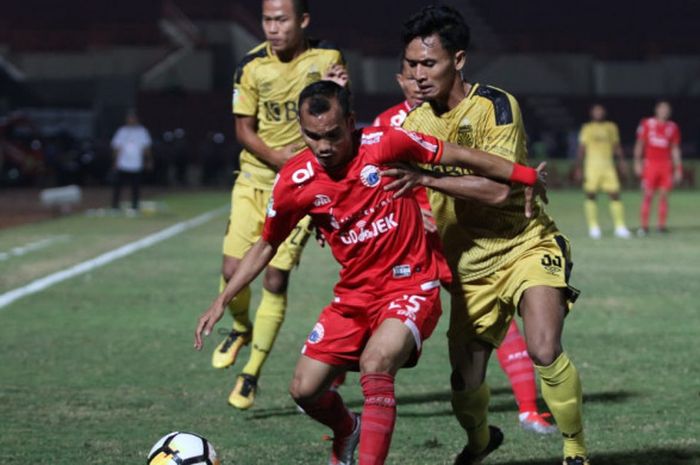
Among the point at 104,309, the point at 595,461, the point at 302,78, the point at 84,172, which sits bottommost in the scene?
the point at 84,172

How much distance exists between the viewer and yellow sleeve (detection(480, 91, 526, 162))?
20.0 feet

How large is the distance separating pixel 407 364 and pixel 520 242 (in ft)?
2.57

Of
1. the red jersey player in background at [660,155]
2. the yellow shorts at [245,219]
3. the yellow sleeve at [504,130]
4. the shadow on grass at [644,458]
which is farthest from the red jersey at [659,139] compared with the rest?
the yellow sleeve at [504,130]

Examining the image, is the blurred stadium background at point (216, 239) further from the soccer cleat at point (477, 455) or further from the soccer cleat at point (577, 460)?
the soccer cleat at point (577, 460)

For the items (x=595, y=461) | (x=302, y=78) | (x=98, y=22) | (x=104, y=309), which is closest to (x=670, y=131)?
(x=104, y=309)

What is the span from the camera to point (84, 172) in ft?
137

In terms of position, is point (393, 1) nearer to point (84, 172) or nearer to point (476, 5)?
point (476, 5)

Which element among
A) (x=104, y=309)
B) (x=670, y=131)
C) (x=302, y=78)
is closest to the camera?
(x=302, y=78)

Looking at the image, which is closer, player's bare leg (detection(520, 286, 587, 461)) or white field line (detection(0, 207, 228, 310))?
player's bare leg (detection(520, 286, 587, 461))

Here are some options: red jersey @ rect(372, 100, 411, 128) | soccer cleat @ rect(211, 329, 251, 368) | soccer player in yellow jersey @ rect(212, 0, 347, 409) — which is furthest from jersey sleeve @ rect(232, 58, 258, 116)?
soccer cleat @ rect(211, 329, 251, 368)

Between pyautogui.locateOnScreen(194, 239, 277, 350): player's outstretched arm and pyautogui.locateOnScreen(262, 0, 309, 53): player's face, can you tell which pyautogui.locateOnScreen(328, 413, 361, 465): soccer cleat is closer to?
pyautogui.locateOnScreen(194, 239, 277, 350): player's outstretched arm

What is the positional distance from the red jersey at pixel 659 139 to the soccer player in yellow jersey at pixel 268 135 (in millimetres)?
16363

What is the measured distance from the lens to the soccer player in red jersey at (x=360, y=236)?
5.83 metres

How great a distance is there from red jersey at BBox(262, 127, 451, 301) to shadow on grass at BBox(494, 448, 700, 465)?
117 centimetres
